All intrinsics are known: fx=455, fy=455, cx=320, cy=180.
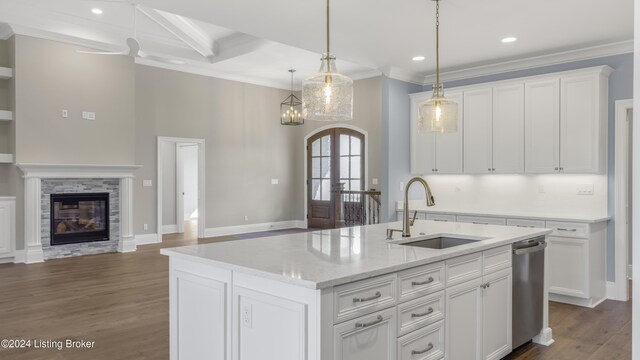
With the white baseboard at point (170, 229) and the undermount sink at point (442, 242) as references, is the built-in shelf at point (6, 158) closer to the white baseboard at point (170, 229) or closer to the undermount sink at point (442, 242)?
the white baseboard at point (170, 229)

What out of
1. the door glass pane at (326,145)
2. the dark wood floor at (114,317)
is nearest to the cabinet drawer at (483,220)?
the dark wood floor at (114,317)

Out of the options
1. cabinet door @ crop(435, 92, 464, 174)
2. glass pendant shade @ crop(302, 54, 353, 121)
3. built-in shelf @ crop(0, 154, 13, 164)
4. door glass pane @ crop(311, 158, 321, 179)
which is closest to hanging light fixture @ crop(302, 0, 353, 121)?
glass pendant shade @ crop(302, 54, 353, 121)

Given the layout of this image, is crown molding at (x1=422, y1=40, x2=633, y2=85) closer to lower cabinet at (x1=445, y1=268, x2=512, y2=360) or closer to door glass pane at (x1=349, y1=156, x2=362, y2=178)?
door glass pane at (x1=349, y1=156, x2=362, y2=178)

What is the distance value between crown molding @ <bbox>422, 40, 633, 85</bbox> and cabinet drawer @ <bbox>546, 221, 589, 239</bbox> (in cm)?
201

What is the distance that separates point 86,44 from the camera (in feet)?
23.1

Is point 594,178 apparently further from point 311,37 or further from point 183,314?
point 183,314

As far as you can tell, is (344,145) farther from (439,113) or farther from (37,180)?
(439,113)

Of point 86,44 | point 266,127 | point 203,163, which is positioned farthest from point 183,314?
A: point 266,127

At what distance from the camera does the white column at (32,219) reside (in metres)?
6.55

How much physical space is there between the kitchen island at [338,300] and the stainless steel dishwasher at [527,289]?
15cm

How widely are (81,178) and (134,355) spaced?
470 cm

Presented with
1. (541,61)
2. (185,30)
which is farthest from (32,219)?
(541,61)

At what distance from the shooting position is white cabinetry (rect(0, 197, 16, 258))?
6.45m

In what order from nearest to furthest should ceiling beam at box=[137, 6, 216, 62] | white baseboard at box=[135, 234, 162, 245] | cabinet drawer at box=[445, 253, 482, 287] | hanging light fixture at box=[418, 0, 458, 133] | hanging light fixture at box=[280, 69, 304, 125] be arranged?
cabinet drawer at box=[445, 253, 482, 287] < hanging light fixture at box=[418, 0, 458, 133] < ceiling beam at box=[137, 6, 216, 62] < white baseboard at box=[135, 234, 162, 245] < hanging light fixture at box=[280, 69, 304, 125]
